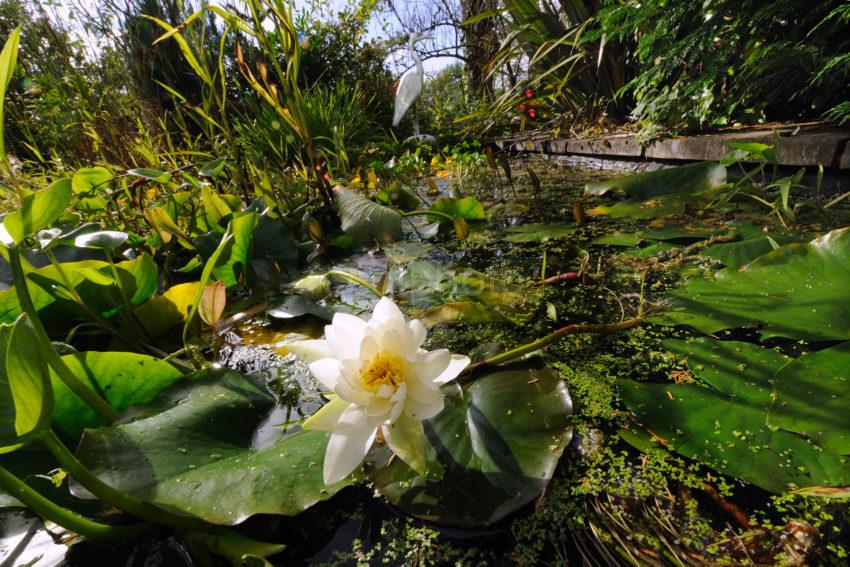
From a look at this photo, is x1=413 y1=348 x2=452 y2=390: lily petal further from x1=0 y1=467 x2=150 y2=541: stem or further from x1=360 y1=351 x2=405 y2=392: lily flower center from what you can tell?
x1=0 y1=467 x2=150 y2=541: stem

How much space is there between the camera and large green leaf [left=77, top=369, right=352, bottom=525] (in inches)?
13.7

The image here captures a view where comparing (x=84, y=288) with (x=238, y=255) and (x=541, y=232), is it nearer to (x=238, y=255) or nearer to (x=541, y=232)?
(x=238, y=255)

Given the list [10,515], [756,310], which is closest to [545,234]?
[756,310]

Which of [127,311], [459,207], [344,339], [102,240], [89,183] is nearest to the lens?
[344,339]

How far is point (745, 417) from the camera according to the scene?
421mm

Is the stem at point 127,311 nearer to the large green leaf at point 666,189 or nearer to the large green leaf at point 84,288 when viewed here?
the large green leaf at point 84,288

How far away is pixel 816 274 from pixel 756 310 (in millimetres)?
124

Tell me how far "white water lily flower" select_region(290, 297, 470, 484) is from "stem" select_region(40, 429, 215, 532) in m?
0.14

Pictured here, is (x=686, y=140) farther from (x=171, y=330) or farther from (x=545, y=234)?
(x=171, y=330)

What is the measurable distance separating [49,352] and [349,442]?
0.98 ft

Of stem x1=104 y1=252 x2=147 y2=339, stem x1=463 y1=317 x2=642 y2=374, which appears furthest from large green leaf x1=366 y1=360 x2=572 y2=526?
stem x1=104 y1=252 x2=147 y2=339

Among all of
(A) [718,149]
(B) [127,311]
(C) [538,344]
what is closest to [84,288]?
(B) [127,311]

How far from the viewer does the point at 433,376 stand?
33 centimetres

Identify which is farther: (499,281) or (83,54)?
(83,54)
